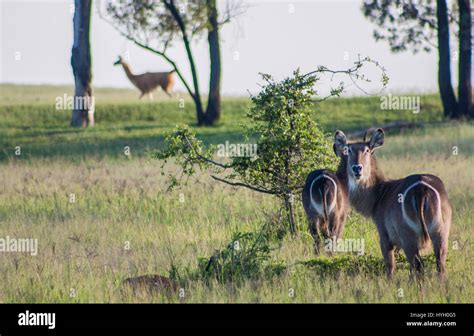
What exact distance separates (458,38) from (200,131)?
32.5ft

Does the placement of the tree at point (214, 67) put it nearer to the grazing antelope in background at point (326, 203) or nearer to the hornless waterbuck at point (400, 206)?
the grazing antelope in background at point (326, 203)

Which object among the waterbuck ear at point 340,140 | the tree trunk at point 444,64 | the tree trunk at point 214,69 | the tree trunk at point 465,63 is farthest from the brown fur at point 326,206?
the tree trunk at point 214,69

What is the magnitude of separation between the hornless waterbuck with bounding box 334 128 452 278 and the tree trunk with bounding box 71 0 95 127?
25277 mm

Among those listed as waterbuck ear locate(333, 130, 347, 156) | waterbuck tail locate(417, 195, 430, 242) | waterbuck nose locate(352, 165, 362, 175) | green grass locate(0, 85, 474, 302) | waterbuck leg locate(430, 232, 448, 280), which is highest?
waterbuck ear locate(333, 130, 347, 156)

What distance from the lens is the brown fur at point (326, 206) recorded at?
40.9ft

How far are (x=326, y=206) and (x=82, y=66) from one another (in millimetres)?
26048

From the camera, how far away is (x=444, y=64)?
125 feet

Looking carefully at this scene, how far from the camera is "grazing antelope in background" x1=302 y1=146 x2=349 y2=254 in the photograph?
12.5 meters

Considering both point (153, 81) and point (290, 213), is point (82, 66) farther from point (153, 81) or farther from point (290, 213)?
point (290, 213)

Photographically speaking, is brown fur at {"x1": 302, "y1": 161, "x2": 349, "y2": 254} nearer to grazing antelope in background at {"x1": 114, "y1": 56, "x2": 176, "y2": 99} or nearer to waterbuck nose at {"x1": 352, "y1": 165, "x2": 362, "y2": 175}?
waterbuck nose at {"x1": 352, "y1": 165, "x2": 362, "y2": 175}

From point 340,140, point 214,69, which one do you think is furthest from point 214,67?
point 340,140

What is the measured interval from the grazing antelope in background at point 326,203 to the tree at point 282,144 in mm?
1340

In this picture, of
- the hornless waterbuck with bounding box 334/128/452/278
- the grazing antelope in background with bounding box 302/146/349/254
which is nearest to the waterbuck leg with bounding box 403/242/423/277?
the hornless waterbuck with bounding box 334/128/452/278
